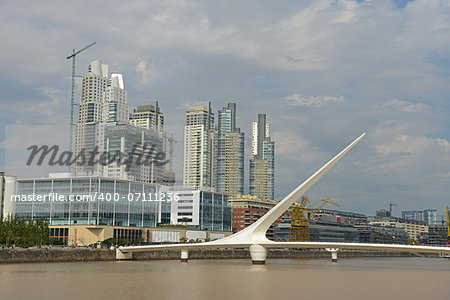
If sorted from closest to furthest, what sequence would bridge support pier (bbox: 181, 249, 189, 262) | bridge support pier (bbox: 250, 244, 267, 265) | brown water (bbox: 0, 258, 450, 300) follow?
brown water (bbox: 0, 258, 450, 300), bridge support pier (bbox: 250, 244, 267, 265), bridge support pier (bbox: 181, 249, 189, 262)

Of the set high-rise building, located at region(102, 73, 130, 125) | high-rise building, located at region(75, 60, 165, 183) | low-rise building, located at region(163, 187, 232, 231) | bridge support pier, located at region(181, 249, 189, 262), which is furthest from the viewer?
high-rise building, located at region(102, 73, 130, 125)

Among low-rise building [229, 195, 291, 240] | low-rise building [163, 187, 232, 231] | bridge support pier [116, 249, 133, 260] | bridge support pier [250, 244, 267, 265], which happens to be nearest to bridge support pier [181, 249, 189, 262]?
bridge support pier [116, 249, 133, 260]

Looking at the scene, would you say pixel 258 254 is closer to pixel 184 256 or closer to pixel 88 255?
pixel 184 256

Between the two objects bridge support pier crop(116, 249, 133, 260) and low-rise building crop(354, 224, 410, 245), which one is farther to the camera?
low-rise building crop(354, 224, 410, 245)

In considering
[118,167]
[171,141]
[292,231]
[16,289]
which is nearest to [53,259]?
[16,289]

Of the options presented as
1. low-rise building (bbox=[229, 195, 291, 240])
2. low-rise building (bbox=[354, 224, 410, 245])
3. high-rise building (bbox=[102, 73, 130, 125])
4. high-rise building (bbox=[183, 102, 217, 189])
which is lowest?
low-rise building (bbox=[354, 224, 410, 245])

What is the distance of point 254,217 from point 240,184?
50.5 m

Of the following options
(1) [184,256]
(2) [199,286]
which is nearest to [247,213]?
(1) [184,256]

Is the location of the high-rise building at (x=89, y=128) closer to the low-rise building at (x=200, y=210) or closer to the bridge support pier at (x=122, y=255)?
the low-rise building at (x=200, y=210)

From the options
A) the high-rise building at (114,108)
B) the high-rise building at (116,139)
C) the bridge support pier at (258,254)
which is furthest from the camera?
the high-rise building at (114,108)

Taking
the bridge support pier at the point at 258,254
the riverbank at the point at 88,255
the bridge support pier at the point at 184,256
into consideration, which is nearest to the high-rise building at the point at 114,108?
the riverbank at the point at 88,255

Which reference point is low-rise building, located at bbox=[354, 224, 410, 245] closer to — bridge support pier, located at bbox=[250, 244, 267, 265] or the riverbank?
the riverbank

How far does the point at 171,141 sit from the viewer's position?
625ft

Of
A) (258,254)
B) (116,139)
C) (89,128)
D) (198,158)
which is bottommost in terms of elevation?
(258,254)
